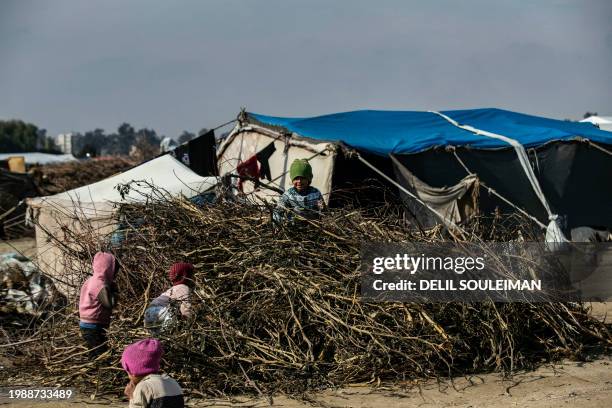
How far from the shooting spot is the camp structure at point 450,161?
35.1ft

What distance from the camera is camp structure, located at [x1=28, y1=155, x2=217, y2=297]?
879 centimetres

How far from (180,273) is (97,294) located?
685 mm

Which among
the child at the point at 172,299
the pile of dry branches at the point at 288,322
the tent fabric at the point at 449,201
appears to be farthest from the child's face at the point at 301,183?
the tent fabric at the point at 449,201

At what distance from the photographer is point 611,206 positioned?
12.5 metres

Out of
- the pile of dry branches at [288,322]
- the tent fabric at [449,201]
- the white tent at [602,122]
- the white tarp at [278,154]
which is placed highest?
the white tent at [602,122]

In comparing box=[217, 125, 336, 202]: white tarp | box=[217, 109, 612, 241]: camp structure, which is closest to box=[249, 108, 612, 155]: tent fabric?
box=[217, 109, 612, 241]: camp structure

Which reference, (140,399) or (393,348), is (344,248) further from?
(140,399)

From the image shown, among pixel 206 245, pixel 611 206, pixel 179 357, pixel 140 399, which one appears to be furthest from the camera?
pixel 611 206

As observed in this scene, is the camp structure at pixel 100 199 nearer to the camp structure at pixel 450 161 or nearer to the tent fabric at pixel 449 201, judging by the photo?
the camp structure at pixel 450 161

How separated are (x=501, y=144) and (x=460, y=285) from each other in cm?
576

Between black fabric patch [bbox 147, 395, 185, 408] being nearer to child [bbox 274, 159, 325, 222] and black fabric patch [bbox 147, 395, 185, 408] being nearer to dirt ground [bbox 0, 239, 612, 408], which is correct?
dirt ground [bbox 0, 239, 612, 408]

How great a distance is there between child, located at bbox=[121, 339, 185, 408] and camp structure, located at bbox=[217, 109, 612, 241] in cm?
624

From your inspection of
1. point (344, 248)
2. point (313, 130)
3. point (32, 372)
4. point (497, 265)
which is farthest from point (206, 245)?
point (313, 130)

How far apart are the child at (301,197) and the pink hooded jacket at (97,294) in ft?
4.88
